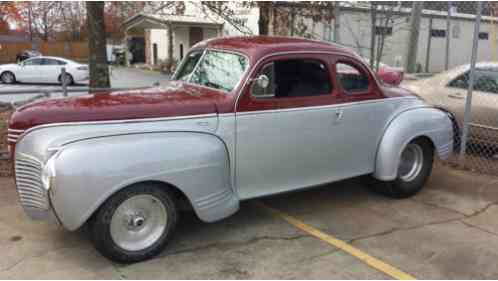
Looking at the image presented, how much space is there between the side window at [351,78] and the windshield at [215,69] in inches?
46.1

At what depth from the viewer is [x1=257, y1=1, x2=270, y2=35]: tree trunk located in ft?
27.3

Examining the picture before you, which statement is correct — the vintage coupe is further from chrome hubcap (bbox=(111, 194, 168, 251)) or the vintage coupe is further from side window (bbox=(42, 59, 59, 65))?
side window (bbox=(42, 59, 59, 65))

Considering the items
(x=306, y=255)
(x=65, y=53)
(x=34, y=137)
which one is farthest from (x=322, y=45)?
(x=65, y=53)

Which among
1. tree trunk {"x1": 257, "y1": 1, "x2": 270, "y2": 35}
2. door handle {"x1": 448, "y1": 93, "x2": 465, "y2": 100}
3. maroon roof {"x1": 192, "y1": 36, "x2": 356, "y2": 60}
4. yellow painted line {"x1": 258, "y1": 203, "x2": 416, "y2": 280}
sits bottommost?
yellow painted line {"x1": 258, "y1": 203, "x2": 416, "y2": 280}

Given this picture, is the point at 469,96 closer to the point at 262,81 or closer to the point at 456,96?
the point at 456,96

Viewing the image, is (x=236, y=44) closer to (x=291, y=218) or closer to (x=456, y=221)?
(x=291, y=218)

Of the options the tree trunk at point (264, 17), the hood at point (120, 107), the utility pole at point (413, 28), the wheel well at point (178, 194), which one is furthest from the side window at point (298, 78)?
the utility pole at point (413, 28)

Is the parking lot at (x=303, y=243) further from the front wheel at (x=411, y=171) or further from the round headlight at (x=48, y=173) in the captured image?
the round headlight at (x=48, y=173)

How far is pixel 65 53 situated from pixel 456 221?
4196 cm

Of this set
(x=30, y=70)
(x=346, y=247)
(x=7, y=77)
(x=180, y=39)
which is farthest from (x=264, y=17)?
(x=180, y=39)

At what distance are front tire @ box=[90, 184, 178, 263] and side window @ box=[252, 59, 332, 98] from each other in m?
1.52

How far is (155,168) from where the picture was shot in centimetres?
355

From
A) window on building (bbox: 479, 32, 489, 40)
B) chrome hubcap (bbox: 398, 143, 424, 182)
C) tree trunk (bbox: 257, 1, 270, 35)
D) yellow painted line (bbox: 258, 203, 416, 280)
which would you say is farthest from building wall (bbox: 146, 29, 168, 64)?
yellow painted line (bbox: 258, 203, 416, 280)

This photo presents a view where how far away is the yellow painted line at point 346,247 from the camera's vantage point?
3.73 metres
